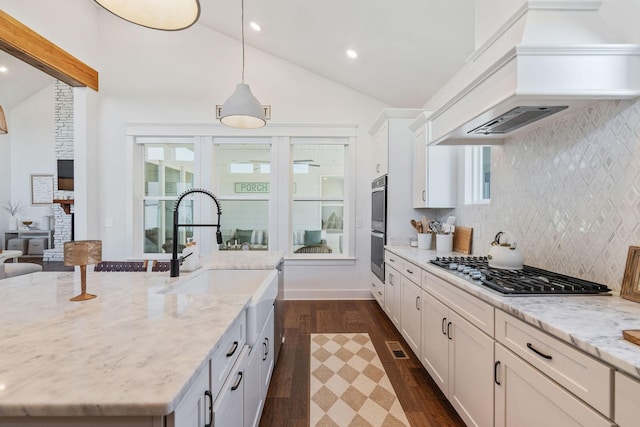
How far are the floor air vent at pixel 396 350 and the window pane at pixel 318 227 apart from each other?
1.77 metres

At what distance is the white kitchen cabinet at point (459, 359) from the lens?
1414 mm

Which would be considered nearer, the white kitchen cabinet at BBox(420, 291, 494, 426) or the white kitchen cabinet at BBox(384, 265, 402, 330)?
the white kitchen cabinet at BBox(420, 291, 494, 426)

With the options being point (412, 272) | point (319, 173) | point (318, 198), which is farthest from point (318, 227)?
point (412, 272)

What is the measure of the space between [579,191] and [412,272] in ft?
4.16

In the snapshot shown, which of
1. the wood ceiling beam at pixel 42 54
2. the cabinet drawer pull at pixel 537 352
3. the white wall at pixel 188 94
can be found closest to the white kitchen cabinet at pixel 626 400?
the cabinet drawer pull at pixel 537 352

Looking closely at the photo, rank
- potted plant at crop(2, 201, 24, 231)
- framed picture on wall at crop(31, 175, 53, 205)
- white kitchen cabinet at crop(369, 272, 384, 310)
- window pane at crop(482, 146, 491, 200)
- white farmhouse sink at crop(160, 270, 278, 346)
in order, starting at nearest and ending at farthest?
white farmhouse sink at crop(160, 270, 278, 346)
window pane at crop(482, 146, 491, 200)
white kitchen cabinet at crop(369, 272, 384, 310)
potted plant at crop(2, 201, 24, 231)
framed picture on wall at crop(31, 175, 53, 205)

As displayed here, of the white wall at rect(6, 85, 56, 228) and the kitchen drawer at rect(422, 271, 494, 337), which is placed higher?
the white wall at rect(6, 85, 56, 228)

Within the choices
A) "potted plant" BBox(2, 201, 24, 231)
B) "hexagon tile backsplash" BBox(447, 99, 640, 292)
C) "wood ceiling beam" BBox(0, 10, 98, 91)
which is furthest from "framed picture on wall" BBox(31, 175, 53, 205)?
"hexagon tile backsplash" BBox(447, 99, 640, 292)

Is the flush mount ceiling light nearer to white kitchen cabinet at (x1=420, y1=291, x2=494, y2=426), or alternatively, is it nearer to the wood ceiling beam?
white kitchen cabinet at (x1=420, y1=291, x2=494, y2=426)

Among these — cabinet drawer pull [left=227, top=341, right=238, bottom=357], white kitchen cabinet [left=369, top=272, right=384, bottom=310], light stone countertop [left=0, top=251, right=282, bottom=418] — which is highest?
light stone countertop [left=0, top=251, right=282, bottom=418]

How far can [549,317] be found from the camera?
3.51ft

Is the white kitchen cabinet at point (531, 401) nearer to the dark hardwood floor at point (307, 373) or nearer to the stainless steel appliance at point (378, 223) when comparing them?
the dark hardwood floor at point (307, 373)

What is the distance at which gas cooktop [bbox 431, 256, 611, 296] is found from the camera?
1342 mm

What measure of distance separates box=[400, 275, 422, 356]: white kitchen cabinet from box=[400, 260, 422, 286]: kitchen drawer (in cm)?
3
